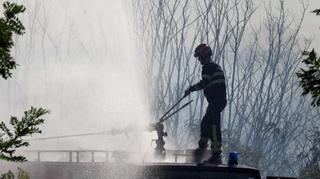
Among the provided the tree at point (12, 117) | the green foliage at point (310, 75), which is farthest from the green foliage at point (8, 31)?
the green foliage at point (310, 75)

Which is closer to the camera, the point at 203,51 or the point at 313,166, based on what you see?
the point at 203,51

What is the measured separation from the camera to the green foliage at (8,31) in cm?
568

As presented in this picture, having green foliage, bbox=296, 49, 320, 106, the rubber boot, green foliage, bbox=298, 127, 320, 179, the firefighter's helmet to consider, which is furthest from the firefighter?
green foliage, bbox=298, 127, 320, 179

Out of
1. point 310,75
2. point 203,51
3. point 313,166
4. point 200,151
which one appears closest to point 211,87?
point 203,51

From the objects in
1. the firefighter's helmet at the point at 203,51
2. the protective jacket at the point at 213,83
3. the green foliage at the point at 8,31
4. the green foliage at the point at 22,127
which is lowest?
the green foliage at the point at 22,127

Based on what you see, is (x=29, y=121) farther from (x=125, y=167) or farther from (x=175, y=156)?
(x=175, y=156)

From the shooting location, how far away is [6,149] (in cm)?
604

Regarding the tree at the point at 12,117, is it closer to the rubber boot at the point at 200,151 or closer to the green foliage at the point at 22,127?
the green foliage at the point at 22,127

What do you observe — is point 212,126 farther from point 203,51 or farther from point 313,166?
point 313,166

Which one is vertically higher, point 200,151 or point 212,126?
point 212,126

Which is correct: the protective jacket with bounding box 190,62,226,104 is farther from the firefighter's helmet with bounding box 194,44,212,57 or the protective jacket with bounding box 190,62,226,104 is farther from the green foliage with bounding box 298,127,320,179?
the green foliage with bounding box 298,127,320,179

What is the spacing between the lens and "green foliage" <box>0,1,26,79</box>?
5680 millimetres

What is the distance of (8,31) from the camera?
5.76m

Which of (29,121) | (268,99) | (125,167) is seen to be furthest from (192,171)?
(268,99)
